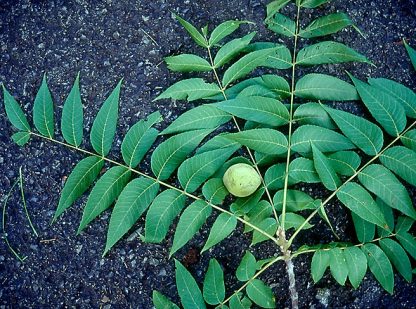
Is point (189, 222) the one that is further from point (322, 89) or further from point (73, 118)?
point (322, 89)

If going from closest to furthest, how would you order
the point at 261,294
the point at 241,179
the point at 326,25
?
the point at 241,179
the point at 261,294
the point at 326,25

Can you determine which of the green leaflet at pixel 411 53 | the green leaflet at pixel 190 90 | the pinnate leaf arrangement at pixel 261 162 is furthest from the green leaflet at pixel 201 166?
the green leaflet at pixel 411 53

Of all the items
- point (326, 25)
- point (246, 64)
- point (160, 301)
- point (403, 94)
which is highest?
point (326, 25)

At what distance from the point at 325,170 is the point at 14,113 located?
62.2 inches

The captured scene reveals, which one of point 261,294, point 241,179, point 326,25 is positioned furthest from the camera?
point 326,25

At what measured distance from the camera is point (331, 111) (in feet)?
9.07

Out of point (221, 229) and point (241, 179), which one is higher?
point (241, 179)

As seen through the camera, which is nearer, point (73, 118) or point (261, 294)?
point (261, 294)

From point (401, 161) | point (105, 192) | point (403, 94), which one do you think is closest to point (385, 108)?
point (403, 94)

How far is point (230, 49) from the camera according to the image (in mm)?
2965

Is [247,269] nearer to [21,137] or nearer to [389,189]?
[389,189]

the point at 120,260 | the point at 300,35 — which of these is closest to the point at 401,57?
the point at 300,35

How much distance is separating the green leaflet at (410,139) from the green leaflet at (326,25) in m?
0.64

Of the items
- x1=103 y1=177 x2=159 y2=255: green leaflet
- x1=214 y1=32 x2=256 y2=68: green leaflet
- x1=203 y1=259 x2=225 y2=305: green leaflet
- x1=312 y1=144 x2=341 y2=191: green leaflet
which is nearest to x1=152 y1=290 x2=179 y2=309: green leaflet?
x1=203 y1=259 x2=225 y2=305: green leaflet
